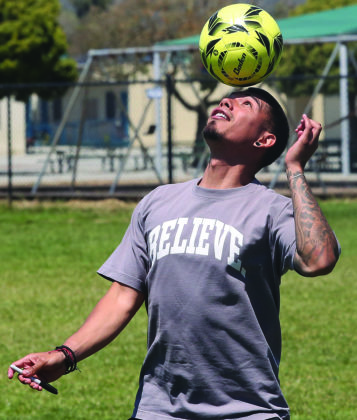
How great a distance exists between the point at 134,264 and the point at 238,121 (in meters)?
0.62

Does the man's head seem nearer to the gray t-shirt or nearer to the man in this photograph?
the man

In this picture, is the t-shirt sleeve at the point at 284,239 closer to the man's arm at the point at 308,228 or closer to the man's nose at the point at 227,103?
the man's arm at the point at 308,228

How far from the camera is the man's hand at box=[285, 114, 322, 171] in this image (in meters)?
2.84

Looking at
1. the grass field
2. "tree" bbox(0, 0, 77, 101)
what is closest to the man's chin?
the grass field

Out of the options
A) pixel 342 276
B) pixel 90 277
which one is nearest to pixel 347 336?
pixel 342 276

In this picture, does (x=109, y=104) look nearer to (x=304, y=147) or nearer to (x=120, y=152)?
(x=120, y=152)

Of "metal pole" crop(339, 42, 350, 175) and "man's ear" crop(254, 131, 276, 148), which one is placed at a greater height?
"man's ear" crop(254, 131, 276, 148)

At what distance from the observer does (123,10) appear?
5131 cm

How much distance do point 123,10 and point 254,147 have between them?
163 ft

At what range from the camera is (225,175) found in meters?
3.03

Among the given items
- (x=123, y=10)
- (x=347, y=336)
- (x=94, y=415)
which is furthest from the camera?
(x=123, y=10)

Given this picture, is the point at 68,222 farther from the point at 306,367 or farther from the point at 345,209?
the point at 306,367

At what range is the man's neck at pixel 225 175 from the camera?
3.02 m

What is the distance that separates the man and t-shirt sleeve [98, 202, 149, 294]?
0.07m
